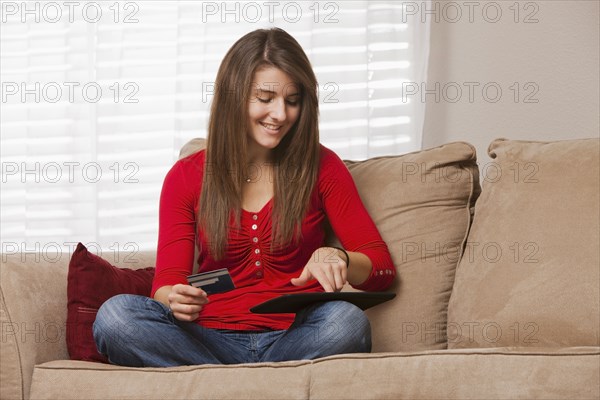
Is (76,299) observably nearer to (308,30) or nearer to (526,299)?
(526,299)

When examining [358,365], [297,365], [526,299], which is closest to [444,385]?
[358,365]

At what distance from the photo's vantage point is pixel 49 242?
318 cm

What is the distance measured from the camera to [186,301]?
1.76 meters

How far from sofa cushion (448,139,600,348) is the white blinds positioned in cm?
100

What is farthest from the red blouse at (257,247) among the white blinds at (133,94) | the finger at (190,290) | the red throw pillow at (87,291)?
the white blinds at (133,94)

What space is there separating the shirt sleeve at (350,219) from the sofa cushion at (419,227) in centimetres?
7

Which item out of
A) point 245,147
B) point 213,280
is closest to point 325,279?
point 213,280

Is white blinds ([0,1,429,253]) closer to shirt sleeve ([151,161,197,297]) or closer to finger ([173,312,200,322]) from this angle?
shirt sleeve ([151,161,197,297])

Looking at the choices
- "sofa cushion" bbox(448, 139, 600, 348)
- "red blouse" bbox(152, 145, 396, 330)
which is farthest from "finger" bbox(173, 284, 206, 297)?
"sofa cushion" bbox(448, 139, 600, 348)

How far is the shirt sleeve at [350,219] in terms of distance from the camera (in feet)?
6.57

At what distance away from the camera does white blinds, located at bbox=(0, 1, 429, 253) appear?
3.02 m

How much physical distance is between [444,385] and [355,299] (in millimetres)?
310

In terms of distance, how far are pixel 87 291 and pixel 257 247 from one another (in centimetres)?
41

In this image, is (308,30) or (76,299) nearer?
(76,299)
